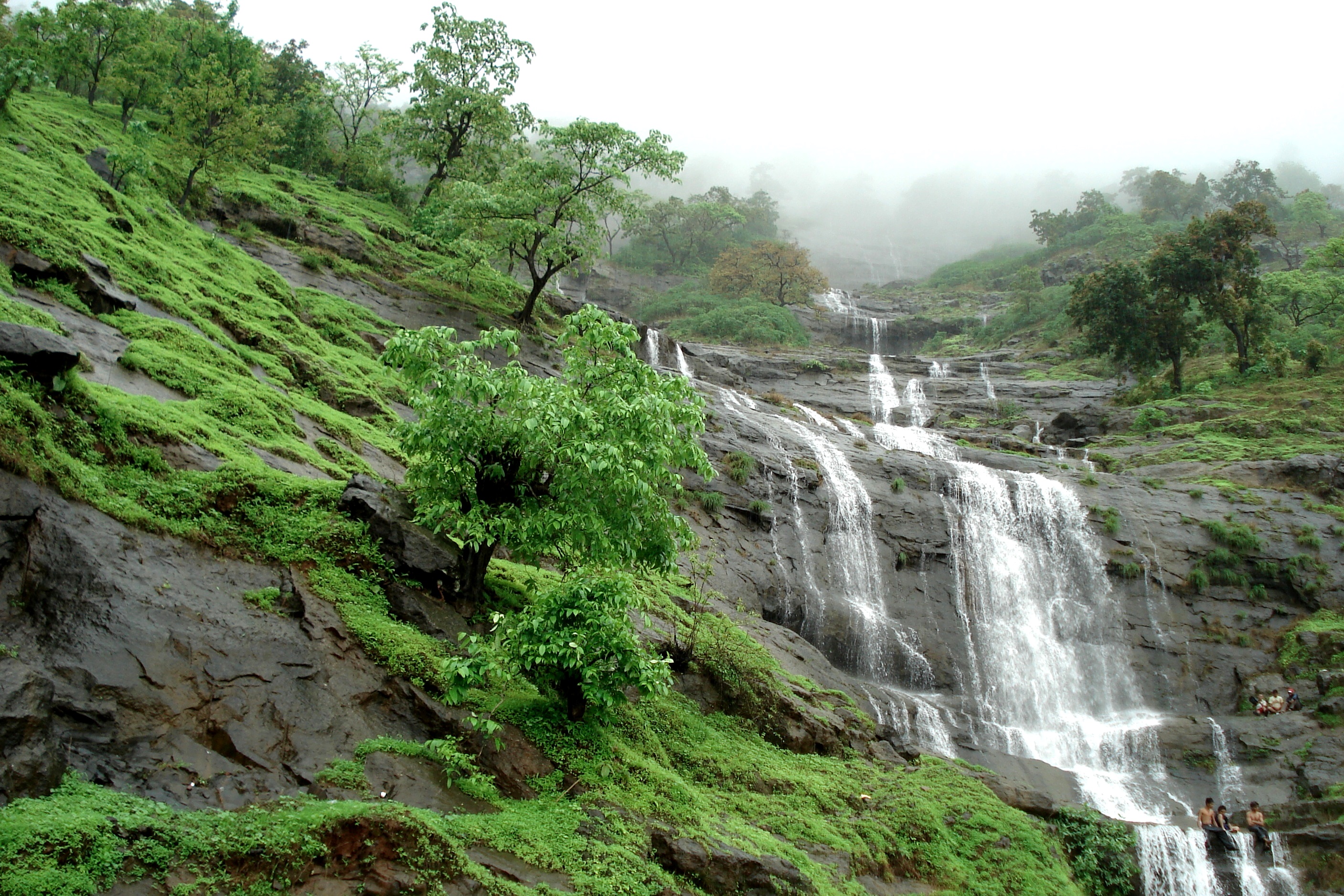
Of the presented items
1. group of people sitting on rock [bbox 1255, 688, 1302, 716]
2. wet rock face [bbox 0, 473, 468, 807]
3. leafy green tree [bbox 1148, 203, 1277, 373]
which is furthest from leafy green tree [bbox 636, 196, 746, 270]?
wet rock face [bbox 0, 473, 468, 807]

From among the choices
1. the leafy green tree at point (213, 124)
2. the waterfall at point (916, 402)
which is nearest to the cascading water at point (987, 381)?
the waterfall at point (916, 402)

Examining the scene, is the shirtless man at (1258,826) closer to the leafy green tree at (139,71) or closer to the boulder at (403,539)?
the boulder at (403,539)

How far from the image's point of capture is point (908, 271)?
10562 cm

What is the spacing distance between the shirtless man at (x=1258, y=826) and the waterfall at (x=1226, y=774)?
263cm

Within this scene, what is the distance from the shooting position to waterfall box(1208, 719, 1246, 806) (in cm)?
1661

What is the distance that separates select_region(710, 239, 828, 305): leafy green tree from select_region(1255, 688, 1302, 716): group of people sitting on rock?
38543 mm

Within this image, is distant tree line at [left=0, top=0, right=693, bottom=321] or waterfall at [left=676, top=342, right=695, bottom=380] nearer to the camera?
distant tree line at [left=0, top=0, right=693, bottom=321]

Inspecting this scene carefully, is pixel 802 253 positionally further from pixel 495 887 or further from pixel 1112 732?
pixel 495 887

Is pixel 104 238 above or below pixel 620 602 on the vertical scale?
above

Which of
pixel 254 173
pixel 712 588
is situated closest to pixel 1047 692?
pixel 712 588

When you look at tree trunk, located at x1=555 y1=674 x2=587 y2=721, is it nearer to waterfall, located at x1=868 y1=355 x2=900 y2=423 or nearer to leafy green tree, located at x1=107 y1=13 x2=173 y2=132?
leafy green tree, located at x1=107 y1=13 x2=173 y2=132

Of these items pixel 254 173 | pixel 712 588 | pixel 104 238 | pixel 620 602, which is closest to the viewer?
pixel 620 602

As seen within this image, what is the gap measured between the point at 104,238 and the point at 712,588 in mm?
14590

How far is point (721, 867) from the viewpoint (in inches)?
321
